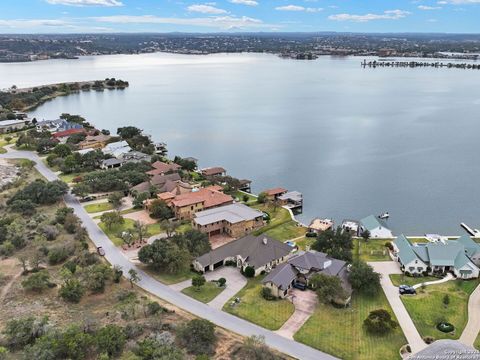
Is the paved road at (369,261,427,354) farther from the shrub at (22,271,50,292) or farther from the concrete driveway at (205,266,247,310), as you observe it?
the shrub at (22,271,50,292)

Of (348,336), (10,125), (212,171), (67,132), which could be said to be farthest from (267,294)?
(10,125)

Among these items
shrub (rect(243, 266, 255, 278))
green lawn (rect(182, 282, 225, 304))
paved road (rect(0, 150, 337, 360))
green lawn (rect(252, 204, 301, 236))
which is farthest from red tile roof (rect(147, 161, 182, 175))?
green lawn (rect(182, 282, 225, 304))

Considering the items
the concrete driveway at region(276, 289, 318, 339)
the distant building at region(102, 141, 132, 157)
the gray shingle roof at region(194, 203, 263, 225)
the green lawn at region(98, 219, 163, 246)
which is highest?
the distant building at region(102, 141, 132, 157)

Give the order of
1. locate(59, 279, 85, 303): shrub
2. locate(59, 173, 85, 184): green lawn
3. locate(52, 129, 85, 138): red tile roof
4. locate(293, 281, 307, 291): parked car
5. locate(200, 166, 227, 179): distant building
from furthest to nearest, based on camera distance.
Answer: locate(52, 129, 85, 138): red tile roof < locate(200, 166, 227, 179): distant building < locate(59, 173, 85, 184): green lawn < locate(293, 281, 307, 291): parked car < locate(59, 279, 85, 303): shrub

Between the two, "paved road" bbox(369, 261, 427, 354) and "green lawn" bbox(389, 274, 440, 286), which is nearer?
"paved road" bbox(369, 261, 427, 354)

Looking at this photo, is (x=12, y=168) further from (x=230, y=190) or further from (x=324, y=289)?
(x=324, y=289)

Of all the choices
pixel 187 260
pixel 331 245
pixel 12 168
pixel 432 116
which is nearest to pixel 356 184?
pixel 331 245
